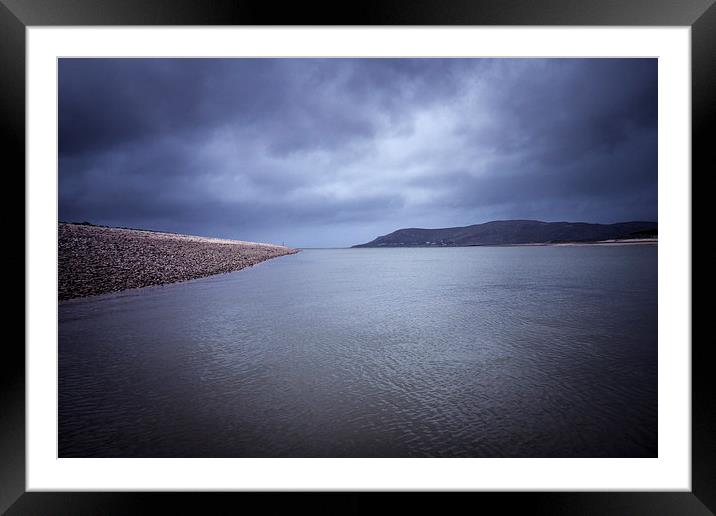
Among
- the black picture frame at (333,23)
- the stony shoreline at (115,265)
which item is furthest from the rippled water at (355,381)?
the stony shoreline at (115,265)

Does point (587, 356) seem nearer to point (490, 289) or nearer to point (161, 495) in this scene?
point (161, 495)

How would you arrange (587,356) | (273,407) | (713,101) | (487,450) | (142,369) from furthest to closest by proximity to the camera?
(587,356)
(142,369)
(273,407)
(487,450)
(713,101)

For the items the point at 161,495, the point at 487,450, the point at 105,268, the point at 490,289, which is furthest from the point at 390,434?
the point at 105,268

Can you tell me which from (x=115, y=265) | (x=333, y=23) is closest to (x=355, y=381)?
(x=333, y=23)

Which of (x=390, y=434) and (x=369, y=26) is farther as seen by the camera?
(x=390, y=434)

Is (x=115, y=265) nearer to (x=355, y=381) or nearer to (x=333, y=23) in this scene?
(x=355, y=381)

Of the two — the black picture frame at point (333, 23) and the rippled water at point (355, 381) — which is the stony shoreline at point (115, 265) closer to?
the rippled water at point (355, 381)
